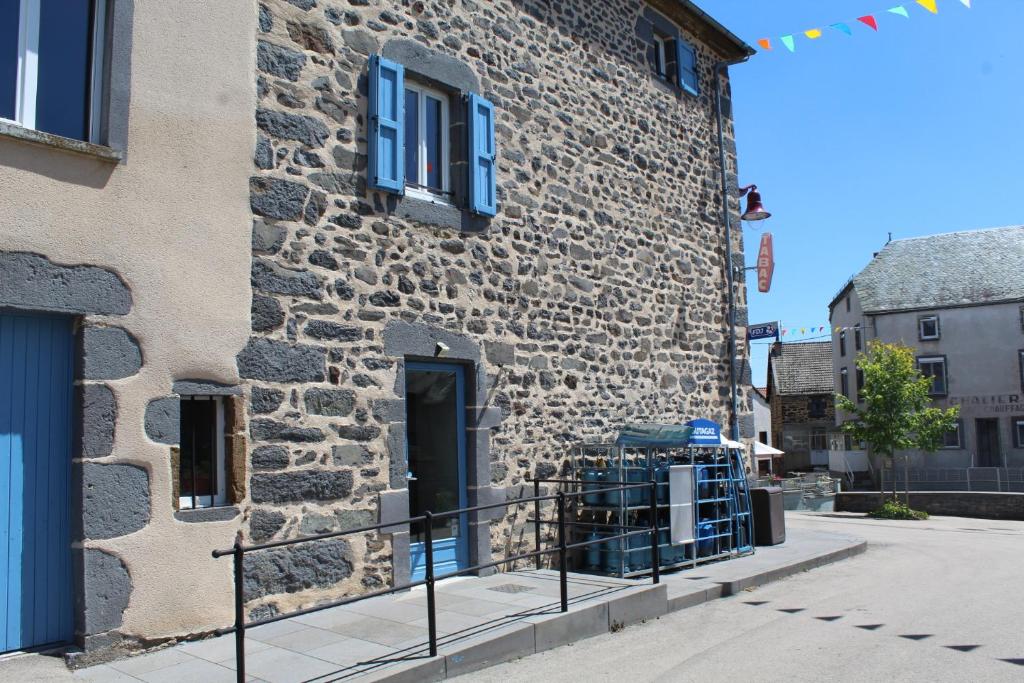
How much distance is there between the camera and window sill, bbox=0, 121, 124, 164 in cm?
514

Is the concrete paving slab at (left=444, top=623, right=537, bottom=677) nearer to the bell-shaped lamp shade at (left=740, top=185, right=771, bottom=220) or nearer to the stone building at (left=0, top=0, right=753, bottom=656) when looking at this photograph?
the stone building at (left=0, top=0, right=753, bottom=656)

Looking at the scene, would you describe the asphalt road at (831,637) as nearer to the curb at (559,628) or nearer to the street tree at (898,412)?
the curb at (559,628)

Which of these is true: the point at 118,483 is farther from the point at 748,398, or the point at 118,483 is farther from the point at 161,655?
the point at 748,398

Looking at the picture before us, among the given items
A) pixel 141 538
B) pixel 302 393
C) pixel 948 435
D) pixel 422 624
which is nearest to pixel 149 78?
pixel 302 393

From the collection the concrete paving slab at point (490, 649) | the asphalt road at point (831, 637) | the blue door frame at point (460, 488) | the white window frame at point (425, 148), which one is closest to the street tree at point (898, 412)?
the asphalt road at point (831, 637)

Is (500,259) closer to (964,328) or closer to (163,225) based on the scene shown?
(163,225)

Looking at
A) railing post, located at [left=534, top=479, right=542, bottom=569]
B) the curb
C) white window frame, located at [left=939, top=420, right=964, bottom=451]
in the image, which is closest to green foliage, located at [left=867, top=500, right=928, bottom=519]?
white window frame, located at [left=939, top=420, right=964, bottom=451]

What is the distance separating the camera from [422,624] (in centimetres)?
606

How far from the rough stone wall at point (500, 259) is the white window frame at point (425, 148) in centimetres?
39

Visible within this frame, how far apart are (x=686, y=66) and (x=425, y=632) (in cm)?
920

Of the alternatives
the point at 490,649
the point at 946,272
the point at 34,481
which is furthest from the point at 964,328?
the point at 34,481

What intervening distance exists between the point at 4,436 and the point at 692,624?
5.29 metres

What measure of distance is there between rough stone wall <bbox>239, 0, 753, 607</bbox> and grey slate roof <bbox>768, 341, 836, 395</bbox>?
3277 centimetres

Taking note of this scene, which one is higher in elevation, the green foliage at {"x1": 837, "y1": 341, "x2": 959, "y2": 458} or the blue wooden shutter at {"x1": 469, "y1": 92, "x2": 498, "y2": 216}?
the blue wooden shutter at {"x1": 469, "y1": 92, "x2": 498, "y2": 216}
